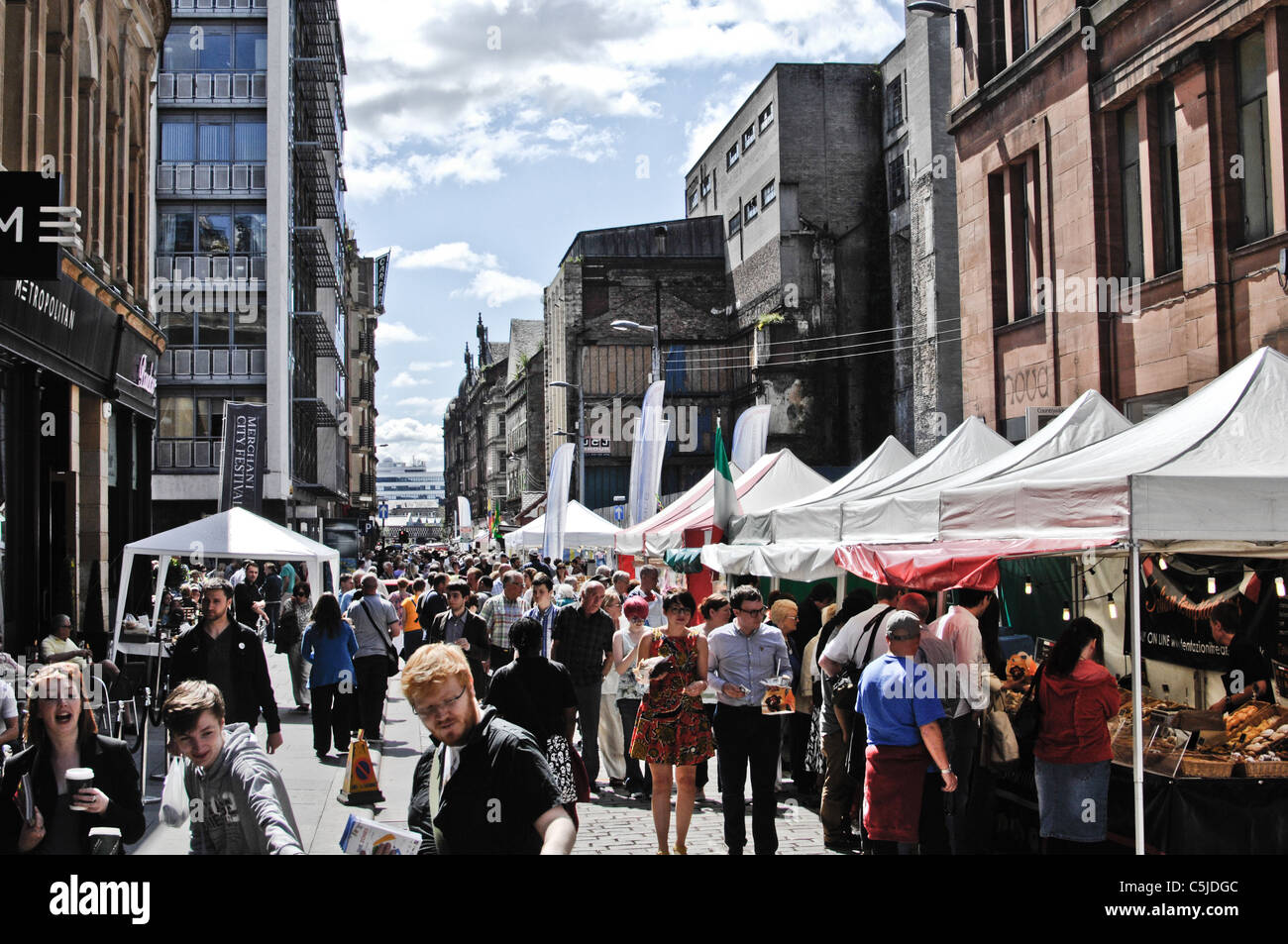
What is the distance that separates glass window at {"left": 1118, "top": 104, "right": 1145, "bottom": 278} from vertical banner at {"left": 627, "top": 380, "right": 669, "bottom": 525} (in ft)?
29.7

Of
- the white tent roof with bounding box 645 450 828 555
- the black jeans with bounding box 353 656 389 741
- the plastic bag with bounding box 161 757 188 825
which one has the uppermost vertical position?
the white tent roof with bounding box 645 450 828 555

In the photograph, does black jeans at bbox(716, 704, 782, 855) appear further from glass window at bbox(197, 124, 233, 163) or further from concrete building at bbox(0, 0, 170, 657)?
glass window at bbox(197, 124, 233, 163)

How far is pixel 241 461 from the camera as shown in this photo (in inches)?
1063

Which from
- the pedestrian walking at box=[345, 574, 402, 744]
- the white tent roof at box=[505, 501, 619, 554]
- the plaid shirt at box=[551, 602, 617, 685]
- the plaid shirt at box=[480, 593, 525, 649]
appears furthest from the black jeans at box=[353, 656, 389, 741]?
the white tent roof at box=[505, 501, 619, 554]

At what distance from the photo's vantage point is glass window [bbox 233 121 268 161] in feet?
124

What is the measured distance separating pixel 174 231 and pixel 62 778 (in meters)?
35.4

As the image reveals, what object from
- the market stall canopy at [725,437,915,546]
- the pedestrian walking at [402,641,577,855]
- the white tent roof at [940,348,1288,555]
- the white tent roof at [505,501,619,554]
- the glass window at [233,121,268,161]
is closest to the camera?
the pedestrian walking at [402,641,577,855]

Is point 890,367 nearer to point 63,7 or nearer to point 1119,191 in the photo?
point 1119,191

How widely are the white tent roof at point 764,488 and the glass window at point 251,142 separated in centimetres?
2495

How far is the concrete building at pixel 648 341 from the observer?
182ft

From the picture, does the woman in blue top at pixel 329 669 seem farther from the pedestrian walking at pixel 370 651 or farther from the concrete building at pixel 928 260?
the concrete building at pixel 928 260

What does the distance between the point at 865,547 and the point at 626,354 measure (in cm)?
4848

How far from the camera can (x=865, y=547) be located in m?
9.48
